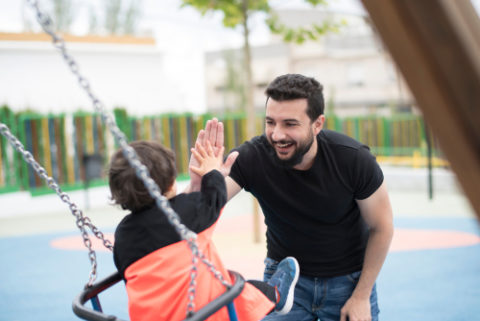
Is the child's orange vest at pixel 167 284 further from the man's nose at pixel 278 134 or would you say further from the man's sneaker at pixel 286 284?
the man's nose at pixel 278 134

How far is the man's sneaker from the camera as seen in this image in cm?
217

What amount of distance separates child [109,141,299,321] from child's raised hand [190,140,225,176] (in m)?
0.06

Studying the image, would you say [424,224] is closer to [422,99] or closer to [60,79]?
[422,99]

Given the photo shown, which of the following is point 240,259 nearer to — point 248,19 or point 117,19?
point 248,19

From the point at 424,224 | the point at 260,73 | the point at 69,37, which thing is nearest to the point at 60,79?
the point at 69,37

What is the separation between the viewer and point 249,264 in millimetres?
5172

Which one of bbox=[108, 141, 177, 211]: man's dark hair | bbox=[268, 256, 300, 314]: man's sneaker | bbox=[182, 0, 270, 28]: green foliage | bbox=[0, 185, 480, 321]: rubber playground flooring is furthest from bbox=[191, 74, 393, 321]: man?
bbox=[182, 0, 270, 28]: green foliage

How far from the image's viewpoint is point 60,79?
1466cm

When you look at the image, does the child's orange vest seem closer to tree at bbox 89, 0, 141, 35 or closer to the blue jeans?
the blue jeans

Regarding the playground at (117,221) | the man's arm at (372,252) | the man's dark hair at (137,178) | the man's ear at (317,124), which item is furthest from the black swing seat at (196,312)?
the man's ear at (317,124)

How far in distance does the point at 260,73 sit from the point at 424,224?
25108mm

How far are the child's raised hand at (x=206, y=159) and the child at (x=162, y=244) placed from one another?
0.06m

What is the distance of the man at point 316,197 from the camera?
2258 mm

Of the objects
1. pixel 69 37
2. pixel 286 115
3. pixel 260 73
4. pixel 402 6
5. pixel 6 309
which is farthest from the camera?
pixel 260 73
